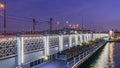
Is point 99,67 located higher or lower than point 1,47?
lower

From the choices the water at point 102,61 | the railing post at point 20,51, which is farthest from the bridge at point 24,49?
the water at point 102,61

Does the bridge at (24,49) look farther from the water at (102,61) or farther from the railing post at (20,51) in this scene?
the water at (102,61)

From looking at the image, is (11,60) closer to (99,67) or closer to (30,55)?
(30,55)

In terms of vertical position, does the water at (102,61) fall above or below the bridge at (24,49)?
below

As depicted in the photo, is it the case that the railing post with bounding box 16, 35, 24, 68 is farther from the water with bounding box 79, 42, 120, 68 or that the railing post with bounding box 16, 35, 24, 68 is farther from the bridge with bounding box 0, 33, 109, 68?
the water with bounding box 79, 42, 120, 68

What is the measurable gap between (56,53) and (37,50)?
7950 millimetres

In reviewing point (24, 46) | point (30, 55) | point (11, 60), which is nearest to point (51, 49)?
point (30, 55)

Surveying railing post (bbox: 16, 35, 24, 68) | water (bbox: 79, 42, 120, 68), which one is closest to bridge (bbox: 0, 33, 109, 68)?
railing post (bbox: 16, 35, 24, 68)

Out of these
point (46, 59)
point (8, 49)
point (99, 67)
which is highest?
point (8, 49)

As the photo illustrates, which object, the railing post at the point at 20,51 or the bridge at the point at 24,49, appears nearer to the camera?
Answer: the bridge at the point at 24,49

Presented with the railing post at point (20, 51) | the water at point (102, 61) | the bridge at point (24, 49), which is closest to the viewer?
the bridge at point (24, 49)

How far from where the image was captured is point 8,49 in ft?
56.1

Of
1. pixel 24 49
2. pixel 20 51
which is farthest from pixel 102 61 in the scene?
pixel 20 51

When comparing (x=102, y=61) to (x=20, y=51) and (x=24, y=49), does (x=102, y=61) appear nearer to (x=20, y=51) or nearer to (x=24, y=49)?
(x=24, y=49)
